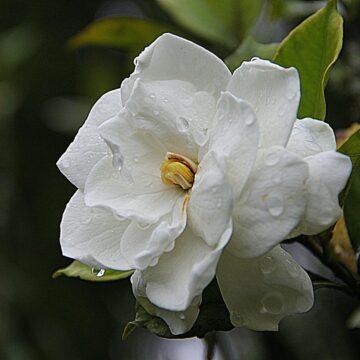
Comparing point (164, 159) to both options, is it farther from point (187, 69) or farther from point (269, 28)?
point (269, 28)

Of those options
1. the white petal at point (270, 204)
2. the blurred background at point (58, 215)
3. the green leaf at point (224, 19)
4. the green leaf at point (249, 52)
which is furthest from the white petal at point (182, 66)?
the blurred background at point (58, 215)

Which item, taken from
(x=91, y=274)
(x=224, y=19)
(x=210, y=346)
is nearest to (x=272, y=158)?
(x=91, y=274)

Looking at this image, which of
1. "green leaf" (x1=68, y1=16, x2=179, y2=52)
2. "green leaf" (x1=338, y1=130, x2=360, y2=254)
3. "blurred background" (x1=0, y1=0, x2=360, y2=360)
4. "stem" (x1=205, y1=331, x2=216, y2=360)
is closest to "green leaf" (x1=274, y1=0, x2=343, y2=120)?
"green leaf" (x1=338, y1=130, x2=360, y2=254)

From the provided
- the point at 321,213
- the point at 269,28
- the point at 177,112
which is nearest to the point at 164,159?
the point at 177,112

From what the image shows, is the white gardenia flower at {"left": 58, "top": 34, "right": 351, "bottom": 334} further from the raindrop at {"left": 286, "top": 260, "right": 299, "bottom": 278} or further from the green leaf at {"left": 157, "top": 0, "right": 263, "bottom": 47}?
the green leaf at {"left": 157, "top": 0, "right": 263, "bottom": 47}

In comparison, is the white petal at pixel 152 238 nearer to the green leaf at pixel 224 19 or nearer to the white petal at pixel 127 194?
the white petal at pixel 127 194

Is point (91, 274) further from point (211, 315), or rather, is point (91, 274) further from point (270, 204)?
point (270, 204)
